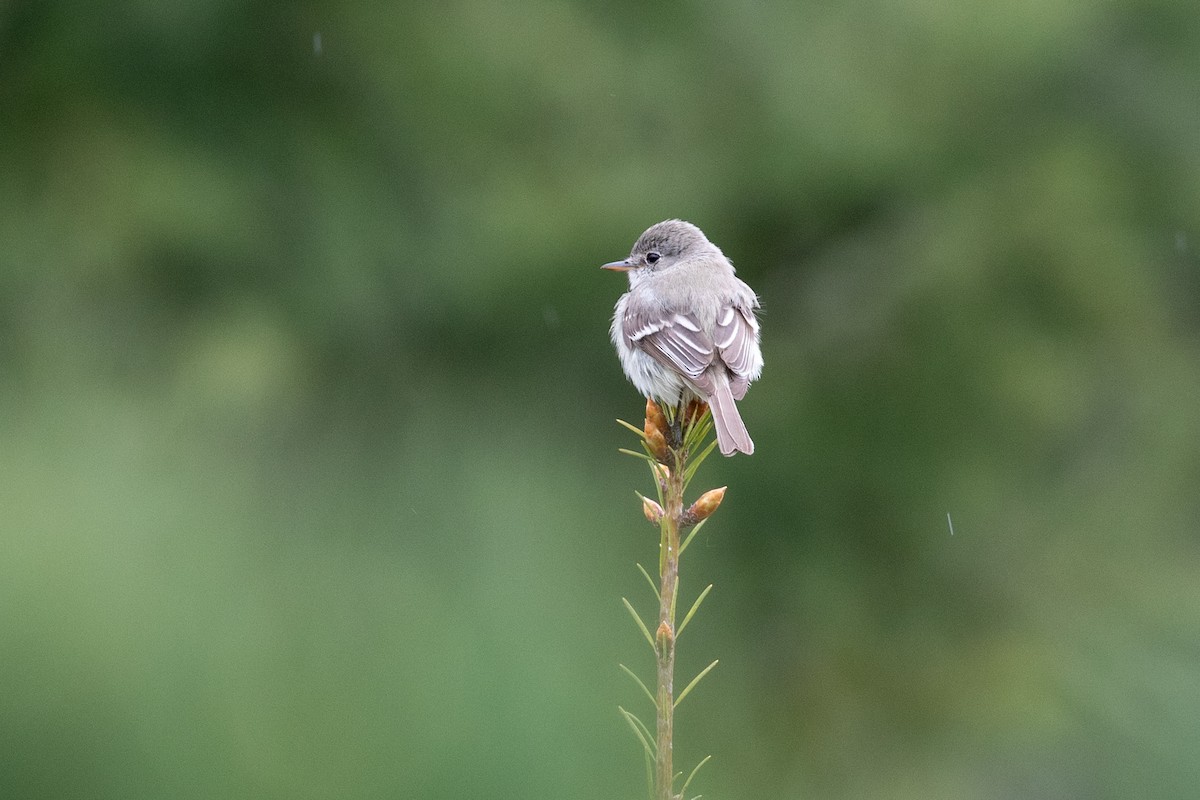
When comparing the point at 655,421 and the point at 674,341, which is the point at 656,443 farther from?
the point at 674,341

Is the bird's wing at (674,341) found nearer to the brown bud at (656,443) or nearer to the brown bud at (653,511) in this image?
the brown bud at (656,443)

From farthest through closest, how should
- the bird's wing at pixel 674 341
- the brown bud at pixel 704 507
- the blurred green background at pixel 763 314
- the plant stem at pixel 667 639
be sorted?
→ the blurred green background at pixel 763 314 → the bird's wing at pixel 674 341 → the brown bud at pixel 704 507 → the plant stem at pixel 667 639

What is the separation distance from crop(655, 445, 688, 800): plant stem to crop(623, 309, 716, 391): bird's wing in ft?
3.02

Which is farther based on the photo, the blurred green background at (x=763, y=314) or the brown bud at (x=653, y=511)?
the blurred green background at (x=763, y=314)

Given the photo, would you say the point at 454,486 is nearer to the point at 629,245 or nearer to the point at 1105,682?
the point at 629,245

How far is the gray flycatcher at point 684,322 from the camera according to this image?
2125 millimetres

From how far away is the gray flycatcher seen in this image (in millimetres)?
2125

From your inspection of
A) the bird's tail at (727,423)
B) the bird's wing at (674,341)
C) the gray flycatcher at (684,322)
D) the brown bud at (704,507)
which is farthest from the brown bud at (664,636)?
the bird's wing at (674,341)

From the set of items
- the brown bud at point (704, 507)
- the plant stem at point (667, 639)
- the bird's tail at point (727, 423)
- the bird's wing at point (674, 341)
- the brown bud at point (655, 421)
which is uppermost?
the bird's wing at point (674, 341)

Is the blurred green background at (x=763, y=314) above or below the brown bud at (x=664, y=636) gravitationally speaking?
above

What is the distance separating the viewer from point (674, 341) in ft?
7.41

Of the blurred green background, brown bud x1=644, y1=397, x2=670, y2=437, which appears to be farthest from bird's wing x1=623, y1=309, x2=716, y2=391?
brown bud x1=644, y1=397, x2=670, y2=437

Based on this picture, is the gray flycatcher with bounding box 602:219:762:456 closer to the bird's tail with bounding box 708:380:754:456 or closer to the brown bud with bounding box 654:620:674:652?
the bird's tail with bounding box 708:380:754:456

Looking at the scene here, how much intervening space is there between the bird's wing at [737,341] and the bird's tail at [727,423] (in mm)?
40
